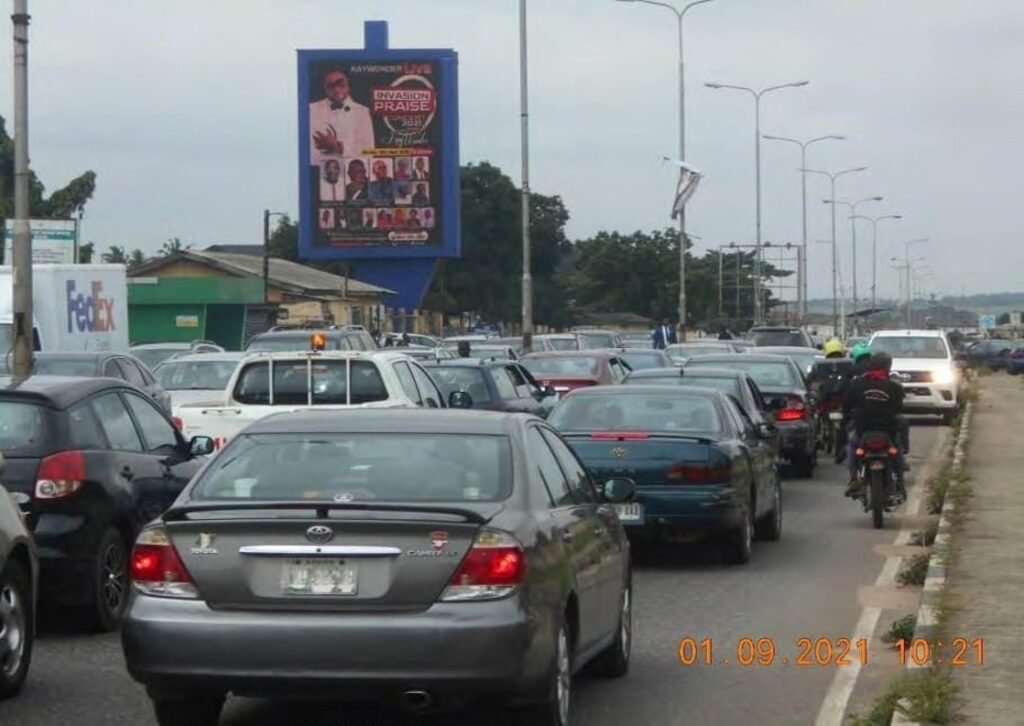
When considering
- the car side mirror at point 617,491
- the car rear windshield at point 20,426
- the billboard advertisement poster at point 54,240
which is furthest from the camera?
the billboard advertisement poster at point 54,240

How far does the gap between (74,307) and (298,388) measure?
48.1ft

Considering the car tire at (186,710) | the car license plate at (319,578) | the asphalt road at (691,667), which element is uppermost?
the car license plate at (319,578)

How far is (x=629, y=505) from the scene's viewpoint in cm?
1506

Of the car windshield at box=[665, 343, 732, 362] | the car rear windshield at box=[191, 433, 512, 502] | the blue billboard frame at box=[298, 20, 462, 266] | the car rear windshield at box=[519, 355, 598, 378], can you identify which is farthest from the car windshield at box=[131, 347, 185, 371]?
the car rear windshield at box=[191, 433, 512, 502]

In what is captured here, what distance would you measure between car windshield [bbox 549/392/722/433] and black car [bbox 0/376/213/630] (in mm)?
4531

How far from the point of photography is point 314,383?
60.2 feet

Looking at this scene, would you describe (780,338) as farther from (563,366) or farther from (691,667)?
(691,667)

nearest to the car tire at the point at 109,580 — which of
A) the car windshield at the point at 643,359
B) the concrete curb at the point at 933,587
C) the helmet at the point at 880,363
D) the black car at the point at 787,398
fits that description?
the concrete curb at the point at 933,587

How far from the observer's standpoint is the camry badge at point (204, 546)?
7.86 metres

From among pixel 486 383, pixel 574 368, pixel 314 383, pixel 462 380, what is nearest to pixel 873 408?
pixel 314 383

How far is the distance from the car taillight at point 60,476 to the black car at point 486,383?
10902 mm

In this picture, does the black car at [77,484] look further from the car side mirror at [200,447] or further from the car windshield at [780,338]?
the car windshield at [780,338]

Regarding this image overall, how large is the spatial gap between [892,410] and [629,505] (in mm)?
4354

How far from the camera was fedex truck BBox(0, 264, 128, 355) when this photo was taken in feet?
102
